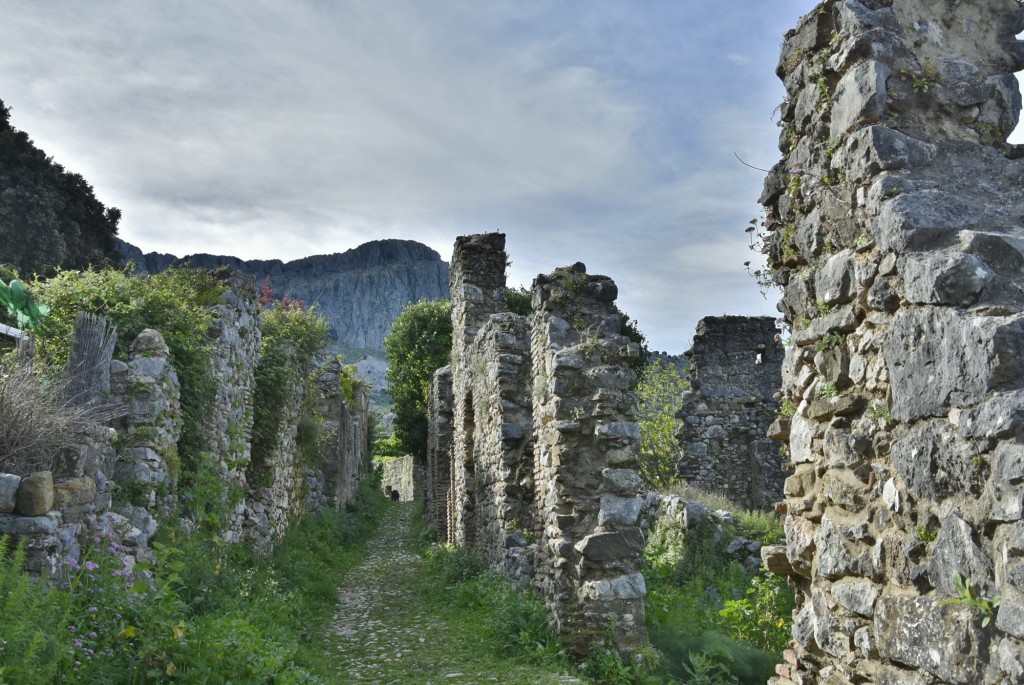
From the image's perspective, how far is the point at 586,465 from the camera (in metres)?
7.84

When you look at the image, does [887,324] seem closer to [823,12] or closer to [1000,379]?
[1000,379]

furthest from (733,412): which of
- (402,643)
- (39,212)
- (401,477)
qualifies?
(401,477)

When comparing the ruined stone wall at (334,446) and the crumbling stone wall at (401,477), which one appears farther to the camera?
the crumbling stone wall at (401,477)

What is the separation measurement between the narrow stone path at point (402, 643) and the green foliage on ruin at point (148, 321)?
2.78 meters

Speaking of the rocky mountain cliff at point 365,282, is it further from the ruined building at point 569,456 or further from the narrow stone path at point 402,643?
the ruined building at point 569,456

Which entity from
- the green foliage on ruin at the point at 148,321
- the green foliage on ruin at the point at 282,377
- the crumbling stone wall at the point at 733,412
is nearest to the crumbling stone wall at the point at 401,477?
the green foliage on ruin at the point at 282,377

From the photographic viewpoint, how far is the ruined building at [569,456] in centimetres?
748

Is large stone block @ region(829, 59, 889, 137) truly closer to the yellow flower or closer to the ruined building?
the ruined building

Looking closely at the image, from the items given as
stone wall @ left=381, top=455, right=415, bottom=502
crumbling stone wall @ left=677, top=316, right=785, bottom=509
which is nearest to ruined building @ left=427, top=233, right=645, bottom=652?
crumbling stone wall @ left=677, top=316, right=785, bottom=509

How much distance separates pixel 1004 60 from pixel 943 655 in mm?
2830

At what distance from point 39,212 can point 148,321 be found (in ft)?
64.0

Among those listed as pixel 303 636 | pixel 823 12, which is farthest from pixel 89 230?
pixel 823 12

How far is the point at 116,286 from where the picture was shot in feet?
27.0

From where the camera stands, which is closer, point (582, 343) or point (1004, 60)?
point (1004, 60)
